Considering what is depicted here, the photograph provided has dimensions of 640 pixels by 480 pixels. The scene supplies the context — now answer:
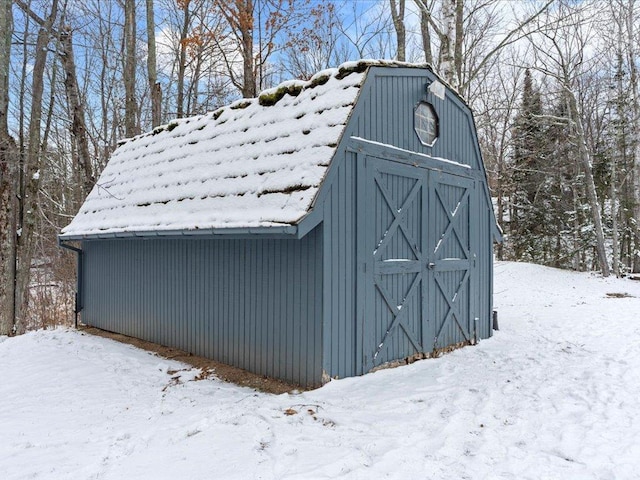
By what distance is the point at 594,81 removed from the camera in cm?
1980

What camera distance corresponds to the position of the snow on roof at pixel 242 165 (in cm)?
503

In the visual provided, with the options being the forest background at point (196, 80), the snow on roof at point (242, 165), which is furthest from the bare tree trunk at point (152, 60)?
the snow on roof at point (242, 165)

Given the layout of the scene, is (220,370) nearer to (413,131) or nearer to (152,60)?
(413,131)

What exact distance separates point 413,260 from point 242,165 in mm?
2710

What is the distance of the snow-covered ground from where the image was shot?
3289 millimetres

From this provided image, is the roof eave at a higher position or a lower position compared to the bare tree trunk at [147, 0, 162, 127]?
lower

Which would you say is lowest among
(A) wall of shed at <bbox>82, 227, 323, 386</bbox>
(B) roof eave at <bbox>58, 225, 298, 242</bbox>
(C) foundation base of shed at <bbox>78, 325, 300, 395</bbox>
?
(C) foundation base of shed at <bbox>78, 325, 300, 395</bbox>

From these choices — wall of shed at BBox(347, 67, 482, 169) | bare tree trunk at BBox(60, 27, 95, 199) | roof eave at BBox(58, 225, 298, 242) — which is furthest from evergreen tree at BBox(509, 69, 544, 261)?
roof eave at BBox(58, 225, 298, 242)

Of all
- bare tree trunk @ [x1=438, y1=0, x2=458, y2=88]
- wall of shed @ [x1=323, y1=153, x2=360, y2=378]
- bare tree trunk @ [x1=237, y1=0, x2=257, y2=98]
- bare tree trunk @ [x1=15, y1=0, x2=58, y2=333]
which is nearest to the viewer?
wall of shed @ [x1=323, y1=153, x2=360, y2=378]

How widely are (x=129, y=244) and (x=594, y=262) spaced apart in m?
22.9

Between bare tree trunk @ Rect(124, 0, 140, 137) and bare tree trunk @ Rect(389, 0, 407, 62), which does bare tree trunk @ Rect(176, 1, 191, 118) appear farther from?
bare tree trunk @ Rect(389, 0, 407, 62)

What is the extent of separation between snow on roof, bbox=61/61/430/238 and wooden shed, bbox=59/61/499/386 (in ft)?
0.08

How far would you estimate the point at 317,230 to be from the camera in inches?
194

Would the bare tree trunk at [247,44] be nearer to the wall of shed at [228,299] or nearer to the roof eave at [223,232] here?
the wall of shed at [228,299]
